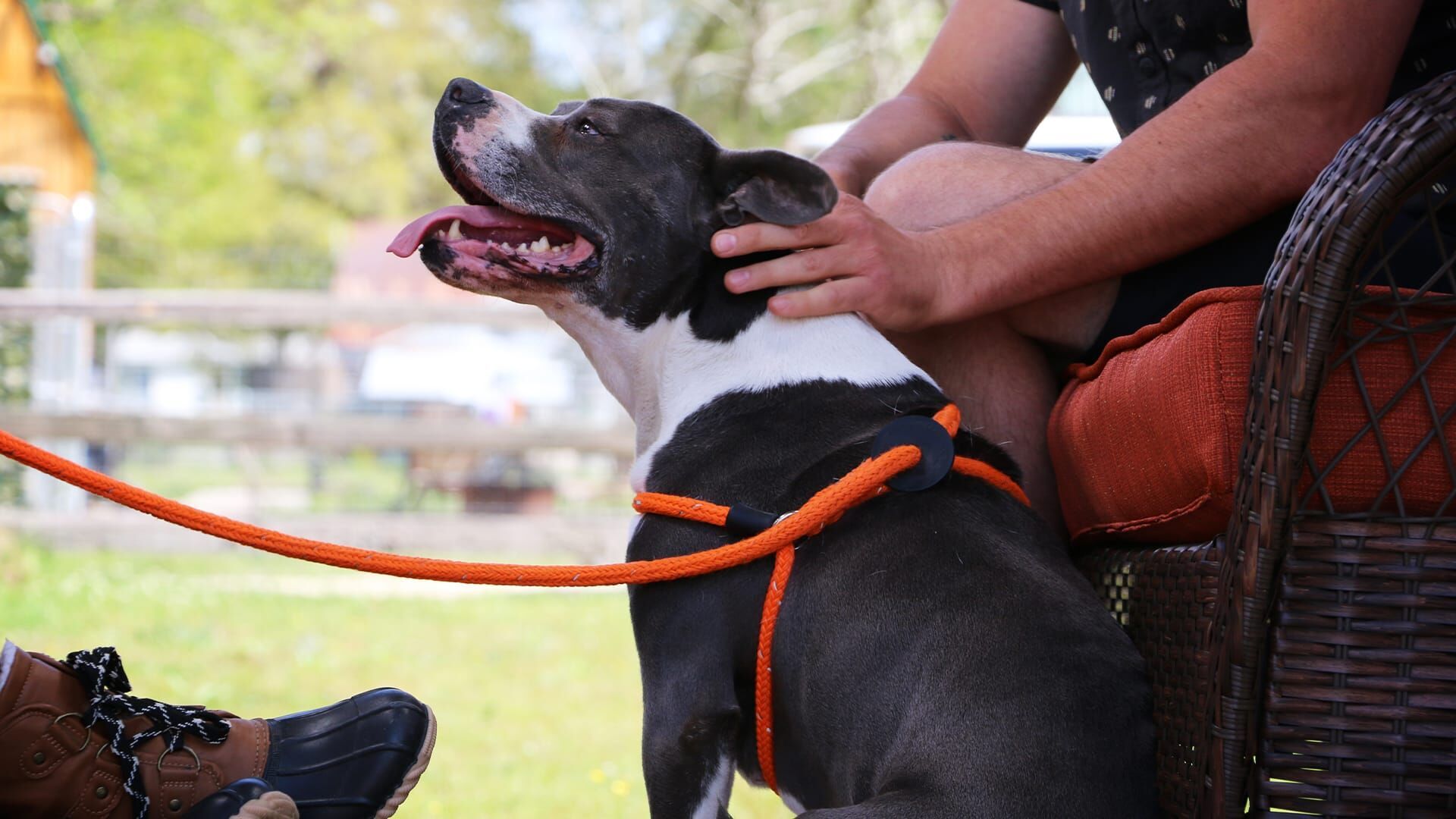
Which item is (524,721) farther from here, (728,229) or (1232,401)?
(1232,401)

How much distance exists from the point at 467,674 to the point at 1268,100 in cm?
428

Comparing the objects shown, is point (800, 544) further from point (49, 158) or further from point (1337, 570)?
point (49, 158)

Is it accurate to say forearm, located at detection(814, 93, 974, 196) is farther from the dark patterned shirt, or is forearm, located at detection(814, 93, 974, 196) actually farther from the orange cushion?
the orange cushion

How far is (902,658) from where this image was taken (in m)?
1.50

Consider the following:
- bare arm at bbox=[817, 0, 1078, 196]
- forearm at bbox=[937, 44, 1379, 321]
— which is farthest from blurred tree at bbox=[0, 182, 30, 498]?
forearm at bbox=[937, 44, 1379, 321]

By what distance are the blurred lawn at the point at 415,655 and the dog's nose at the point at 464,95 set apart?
2154 mm

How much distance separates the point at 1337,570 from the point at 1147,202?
623 millimetres

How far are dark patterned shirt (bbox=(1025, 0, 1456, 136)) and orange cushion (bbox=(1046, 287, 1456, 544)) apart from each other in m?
0.54

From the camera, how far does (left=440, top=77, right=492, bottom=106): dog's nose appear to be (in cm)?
205

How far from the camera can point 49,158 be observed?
14141 millimetres

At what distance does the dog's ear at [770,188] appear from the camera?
1782 mm

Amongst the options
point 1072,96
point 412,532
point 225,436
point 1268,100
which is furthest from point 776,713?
point 1072,96

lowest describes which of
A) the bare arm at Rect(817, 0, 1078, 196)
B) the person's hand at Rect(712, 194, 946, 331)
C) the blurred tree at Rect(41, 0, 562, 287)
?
the person's hand at Rect(712, 194, 946, 331)

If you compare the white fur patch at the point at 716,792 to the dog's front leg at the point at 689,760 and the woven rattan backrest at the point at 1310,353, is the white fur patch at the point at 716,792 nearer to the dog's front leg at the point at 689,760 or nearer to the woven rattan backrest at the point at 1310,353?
the dog's front leg at the point at 689,760
